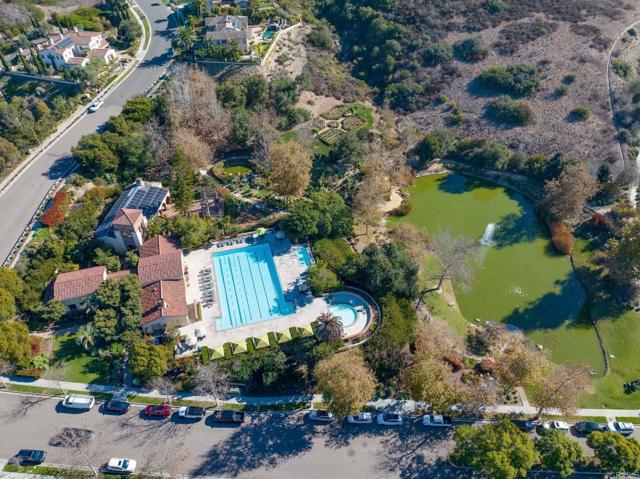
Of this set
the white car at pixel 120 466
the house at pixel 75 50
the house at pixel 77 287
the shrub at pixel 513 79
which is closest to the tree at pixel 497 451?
the white car at pixel 120 466

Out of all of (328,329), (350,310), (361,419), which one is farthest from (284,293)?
(361,419)

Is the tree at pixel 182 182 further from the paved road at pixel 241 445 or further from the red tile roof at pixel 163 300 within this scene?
the paved road at pixel 241 445

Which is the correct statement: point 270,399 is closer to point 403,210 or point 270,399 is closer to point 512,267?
point 403,210

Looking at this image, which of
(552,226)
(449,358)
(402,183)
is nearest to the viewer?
(449,358)

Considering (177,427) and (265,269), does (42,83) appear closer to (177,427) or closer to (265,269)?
(265,269)

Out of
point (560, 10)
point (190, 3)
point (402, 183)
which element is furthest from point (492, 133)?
point (190, 3)

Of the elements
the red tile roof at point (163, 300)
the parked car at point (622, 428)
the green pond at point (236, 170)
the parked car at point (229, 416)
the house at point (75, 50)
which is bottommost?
the parked car at point (622, 428)

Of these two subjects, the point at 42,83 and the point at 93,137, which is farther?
the point at 42,83
